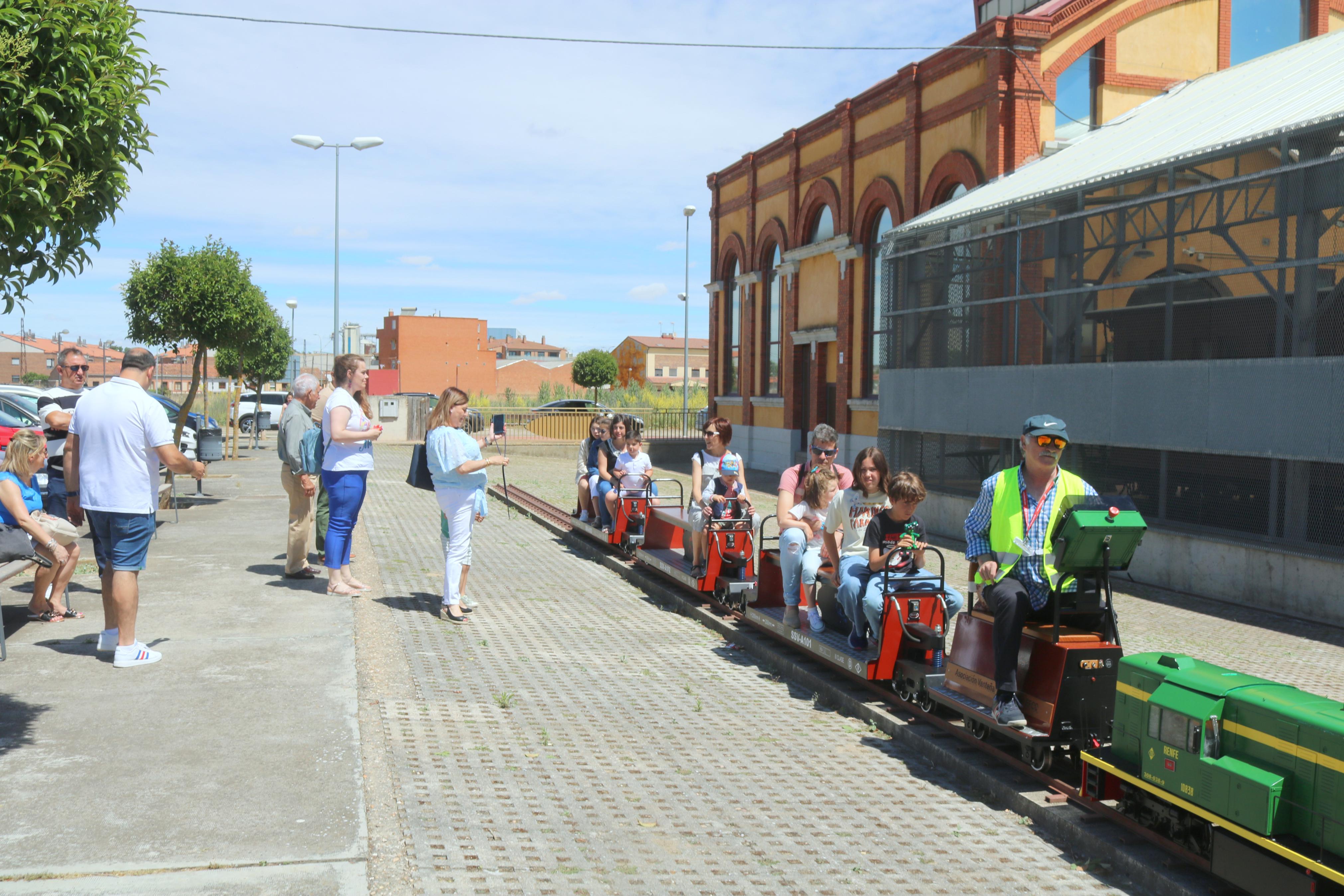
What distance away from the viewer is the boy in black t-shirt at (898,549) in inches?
266

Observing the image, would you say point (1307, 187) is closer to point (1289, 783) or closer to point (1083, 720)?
point (1083, 720)

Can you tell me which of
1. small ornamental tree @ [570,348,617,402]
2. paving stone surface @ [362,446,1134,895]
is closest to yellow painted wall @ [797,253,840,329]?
paving stone surface @ [362,446,1134,895]

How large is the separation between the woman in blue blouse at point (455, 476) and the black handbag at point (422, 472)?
0.12 metres

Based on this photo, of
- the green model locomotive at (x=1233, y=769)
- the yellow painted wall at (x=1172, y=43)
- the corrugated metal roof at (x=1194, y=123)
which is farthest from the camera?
the yellow painted wall at (x=1172, y=43)

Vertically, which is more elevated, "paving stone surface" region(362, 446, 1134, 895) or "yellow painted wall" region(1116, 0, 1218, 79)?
"yellow painted wall" region(1116, 0, 1218, 79)

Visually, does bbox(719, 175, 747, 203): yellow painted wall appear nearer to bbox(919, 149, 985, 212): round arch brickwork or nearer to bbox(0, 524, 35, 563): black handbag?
bbox(919, 149, 985, 212): round arch brickwork

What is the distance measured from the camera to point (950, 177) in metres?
19.6

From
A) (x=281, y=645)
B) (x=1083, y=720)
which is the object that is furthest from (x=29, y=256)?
(x=1083, y=720)

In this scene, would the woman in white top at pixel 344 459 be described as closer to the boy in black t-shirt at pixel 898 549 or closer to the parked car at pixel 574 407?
the boy in black t-shirt at pixel 898 549

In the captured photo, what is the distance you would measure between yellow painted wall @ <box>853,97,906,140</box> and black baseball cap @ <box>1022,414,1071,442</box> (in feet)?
55.6

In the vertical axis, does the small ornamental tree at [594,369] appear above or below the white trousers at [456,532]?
above

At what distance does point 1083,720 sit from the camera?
531 centimetres

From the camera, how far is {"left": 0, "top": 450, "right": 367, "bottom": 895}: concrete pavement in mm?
4016

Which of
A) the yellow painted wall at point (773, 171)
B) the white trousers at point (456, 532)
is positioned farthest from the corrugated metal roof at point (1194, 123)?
the yellow painted wall at point (773, 171)
